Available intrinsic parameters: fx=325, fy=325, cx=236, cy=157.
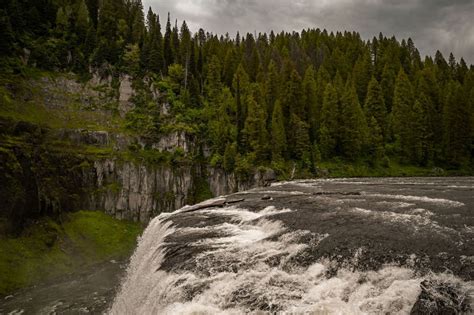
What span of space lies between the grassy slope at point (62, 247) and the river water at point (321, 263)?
30.9 meters

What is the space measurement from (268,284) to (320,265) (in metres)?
2.29

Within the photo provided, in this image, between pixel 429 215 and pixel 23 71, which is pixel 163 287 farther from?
pixel 23 71

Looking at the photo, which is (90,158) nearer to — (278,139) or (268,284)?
(278,139)

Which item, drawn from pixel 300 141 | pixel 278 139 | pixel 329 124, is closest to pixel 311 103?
pixel 329 124

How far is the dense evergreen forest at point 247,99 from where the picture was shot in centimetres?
7831

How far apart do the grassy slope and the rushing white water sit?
1305 inches

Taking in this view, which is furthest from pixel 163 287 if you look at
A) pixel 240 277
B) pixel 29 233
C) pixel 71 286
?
pixel 29 233

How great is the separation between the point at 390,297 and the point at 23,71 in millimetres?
89012

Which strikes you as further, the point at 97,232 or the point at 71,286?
the point at 97,232

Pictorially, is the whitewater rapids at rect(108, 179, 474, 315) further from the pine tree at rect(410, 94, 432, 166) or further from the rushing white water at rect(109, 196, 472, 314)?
the pine tree at rect(410, 94, 432, 166)

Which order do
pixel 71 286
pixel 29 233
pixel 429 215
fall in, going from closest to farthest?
pixel 429 215, pixel 71 286, pixel 29 233

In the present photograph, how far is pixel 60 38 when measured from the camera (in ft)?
306

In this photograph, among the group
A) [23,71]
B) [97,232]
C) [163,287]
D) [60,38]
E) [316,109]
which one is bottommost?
[97,232]

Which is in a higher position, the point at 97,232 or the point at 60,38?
the point at 60,38
